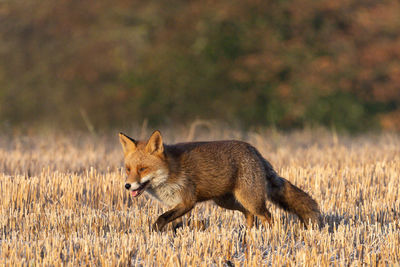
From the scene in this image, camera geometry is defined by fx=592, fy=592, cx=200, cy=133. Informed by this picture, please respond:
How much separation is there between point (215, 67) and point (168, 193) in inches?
489

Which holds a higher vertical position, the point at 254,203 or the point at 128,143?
the point at 128,143

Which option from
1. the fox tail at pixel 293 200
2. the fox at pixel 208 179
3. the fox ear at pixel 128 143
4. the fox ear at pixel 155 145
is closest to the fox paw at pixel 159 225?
the fox at pixel 208 179

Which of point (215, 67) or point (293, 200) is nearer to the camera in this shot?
point (293, 200)

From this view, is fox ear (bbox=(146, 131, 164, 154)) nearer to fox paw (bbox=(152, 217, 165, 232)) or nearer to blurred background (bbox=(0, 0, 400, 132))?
fox paw (bbox=(152, 217, 165, 232))

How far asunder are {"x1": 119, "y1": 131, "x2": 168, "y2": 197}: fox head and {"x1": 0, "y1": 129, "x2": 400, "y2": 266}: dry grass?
47cm

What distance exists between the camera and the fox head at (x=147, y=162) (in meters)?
5.46

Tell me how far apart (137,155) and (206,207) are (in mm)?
1579

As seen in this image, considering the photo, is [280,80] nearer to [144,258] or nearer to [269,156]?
[269,156]

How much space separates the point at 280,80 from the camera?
18.0 m

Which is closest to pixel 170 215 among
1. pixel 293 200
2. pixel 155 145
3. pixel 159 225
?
pixel 159 225

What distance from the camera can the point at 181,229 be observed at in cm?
555

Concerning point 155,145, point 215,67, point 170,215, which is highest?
point 215,67

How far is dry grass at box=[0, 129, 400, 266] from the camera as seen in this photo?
449 cm

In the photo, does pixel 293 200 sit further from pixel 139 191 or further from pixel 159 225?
pixel 139 191
